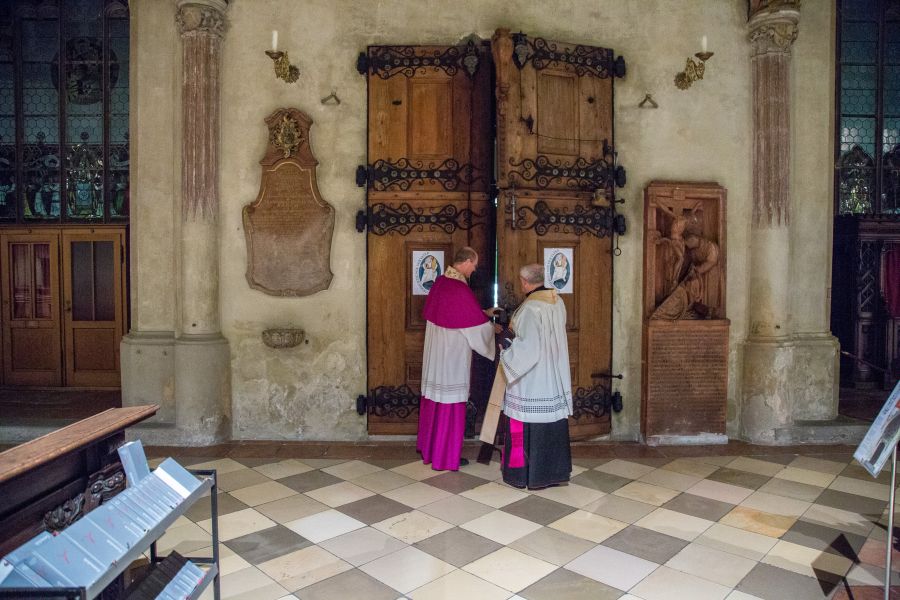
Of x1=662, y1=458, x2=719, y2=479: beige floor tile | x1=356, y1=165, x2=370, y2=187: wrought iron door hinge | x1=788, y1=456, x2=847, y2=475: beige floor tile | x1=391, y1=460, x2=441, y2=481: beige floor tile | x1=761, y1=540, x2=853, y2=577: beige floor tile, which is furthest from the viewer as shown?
x1=356, y1=165, x2=370, y2=187: wrought iron door hinge

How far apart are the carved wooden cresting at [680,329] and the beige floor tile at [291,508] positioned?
10.1 ft

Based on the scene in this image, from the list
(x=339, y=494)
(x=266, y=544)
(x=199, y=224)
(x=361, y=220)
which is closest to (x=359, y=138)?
(x=361, y=220)

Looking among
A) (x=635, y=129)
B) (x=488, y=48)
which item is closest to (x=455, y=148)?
(x=488, y=48)

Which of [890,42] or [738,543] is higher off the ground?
[890,42]

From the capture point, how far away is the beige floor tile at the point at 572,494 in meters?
4.26

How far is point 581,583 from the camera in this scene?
314 centimetres

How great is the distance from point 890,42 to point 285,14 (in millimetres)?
7211

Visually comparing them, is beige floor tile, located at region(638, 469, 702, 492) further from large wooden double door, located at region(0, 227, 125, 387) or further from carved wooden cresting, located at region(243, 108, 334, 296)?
large wooden double door, located at region(0, 227, 125, 387)

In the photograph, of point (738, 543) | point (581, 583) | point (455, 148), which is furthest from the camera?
point (455, 148)

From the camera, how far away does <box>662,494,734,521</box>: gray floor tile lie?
13.3 feet

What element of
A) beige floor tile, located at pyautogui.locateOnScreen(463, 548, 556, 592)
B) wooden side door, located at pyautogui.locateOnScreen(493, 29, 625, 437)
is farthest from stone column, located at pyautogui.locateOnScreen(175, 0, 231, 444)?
beige floor tile, located at pyautogui.locateOnScreen(463, 548, 556, 592)

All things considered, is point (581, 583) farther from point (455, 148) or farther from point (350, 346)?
point (455, 148)

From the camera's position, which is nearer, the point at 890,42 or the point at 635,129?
the point at 635,129

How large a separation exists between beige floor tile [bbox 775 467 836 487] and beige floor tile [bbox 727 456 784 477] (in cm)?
6
